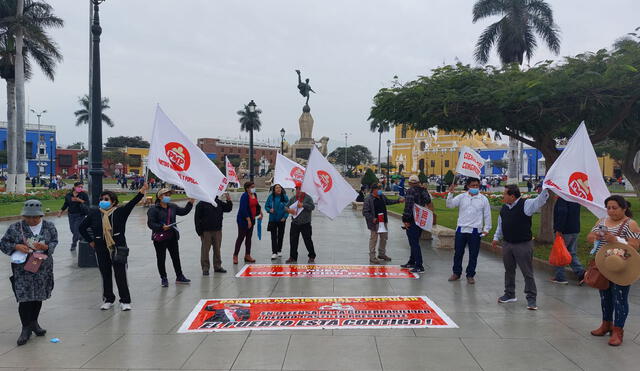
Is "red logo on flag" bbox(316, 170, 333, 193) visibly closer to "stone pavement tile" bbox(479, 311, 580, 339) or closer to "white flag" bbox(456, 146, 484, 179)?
"white flag" bbox(456, 146, 484, 179)

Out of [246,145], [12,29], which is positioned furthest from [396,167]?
[12,29]

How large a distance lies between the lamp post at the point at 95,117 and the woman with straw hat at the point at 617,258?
7.87 metres

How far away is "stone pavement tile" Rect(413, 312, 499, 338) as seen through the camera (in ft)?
17.6

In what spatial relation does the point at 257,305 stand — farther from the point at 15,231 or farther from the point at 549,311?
the point at 549,311

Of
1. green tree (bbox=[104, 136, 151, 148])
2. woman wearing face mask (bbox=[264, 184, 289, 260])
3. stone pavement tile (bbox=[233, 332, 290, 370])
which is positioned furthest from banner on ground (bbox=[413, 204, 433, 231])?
green tree (bbox=[104, 136, 151, 148])

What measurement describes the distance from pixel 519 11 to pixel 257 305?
97.6ft

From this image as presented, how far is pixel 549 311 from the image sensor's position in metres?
6.35

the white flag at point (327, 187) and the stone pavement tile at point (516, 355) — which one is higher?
the white flag at point (327, 187)

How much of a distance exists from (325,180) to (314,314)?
418 cm

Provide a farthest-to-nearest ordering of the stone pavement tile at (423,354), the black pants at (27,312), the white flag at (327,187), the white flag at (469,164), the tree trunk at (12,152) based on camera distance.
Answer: the tree trunk at (12,152) < the white flag at (469,164) < the white flag at (327,187) < the black pants at (27,312) < the stone pavement tile at (423,354)

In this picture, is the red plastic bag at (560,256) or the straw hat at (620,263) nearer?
the straw hat at (620,263)

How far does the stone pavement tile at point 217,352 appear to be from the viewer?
4.48 meters

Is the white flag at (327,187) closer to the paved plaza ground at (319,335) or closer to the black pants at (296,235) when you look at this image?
the black pants at (296,235)

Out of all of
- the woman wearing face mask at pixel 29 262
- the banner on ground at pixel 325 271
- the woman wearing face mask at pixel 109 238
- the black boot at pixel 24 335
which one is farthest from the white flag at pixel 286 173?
the black boot at pixel 24 335
